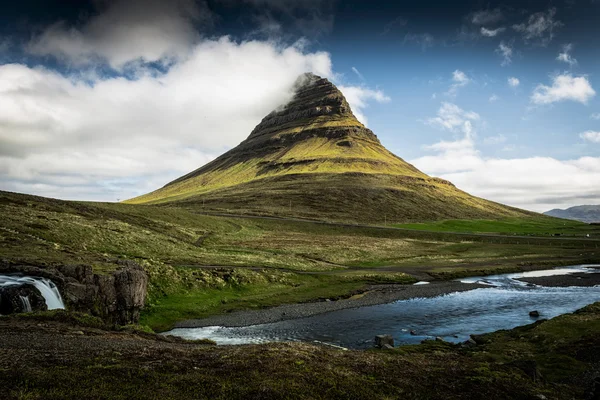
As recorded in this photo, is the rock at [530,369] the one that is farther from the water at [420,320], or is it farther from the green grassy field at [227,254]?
the green grassy field at [227,254]

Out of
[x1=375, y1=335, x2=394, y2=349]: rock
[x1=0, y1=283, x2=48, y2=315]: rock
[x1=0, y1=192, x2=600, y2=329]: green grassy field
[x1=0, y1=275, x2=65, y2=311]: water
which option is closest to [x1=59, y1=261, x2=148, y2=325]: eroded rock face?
[x1=0, y1=275, x2=65, y2=311]: water

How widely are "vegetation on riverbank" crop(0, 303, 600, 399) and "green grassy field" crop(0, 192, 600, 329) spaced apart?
75.5 ft

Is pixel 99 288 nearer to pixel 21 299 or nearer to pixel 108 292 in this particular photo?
pixel 108 292

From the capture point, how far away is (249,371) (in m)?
17.6

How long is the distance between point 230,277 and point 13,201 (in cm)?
5995

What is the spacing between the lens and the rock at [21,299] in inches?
1128

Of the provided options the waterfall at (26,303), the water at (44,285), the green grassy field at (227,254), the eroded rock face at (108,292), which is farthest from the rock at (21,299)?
the green grassy field at (227,254)

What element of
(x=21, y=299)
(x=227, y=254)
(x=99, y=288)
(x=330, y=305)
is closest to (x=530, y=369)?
(x=330, y=305)

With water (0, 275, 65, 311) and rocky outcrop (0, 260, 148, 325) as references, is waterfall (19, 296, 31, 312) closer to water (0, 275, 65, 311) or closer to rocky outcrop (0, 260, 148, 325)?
water (0, 275, 65, 311)

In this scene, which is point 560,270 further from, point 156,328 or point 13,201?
point 13,201

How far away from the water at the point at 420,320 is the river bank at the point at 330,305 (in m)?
1.63

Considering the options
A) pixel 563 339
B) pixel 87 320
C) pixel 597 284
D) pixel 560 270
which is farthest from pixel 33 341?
pixel 560 270

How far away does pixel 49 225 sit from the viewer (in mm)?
68875

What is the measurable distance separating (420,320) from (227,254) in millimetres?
50283
